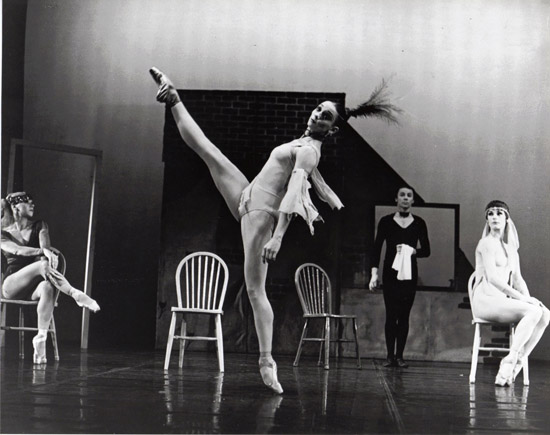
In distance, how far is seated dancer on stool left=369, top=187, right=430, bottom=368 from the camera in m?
5.98

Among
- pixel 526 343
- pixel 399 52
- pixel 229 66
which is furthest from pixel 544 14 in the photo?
pixel 526 343

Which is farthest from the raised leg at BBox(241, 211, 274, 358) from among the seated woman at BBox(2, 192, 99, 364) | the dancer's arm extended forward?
the seated woman at BBox(2, 192, 99, 364)

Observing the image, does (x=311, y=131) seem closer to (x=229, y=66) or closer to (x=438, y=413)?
(x=438, y=413)

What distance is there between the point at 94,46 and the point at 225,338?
3040 mm

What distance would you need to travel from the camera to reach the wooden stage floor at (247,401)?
9.76ft

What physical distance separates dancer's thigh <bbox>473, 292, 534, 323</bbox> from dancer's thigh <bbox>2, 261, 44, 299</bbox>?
9.17 feet

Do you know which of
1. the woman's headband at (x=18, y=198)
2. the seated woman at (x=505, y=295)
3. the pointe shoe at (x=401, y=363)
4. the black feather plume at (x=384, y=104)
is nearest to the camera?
the seated woman at (x=505, y=295)

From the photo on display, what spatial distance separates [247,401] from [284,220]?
85 cm

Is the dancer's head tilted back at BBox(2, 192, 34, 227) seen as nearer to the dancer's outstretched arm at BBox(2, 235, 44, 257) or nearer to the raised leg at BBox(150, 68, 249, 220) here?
the dancer's outstretched arm at BBox(2, 235, 44, 257)

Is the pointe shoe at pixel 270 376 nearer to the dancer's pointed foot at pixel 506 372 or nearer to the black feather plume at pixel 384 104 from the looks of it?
the dancer's pointed foot at pixel 506 372

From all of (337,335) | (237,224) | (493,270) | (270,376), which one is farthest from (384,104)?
(270,376)

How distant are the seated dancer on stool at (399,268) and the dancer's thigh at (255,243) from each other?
6.41 feet

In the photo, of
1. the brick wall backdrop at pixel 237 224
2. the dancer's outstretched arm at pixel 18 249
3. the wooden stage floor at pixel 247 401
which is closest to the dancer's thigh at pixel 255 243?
Answer: the wooden stage floor at pixel 247 401

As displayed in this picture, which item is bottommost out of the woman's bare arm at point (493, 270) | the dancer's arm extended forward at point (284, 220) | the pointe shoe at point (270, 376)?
the pointe shoe at point (270, 376)
